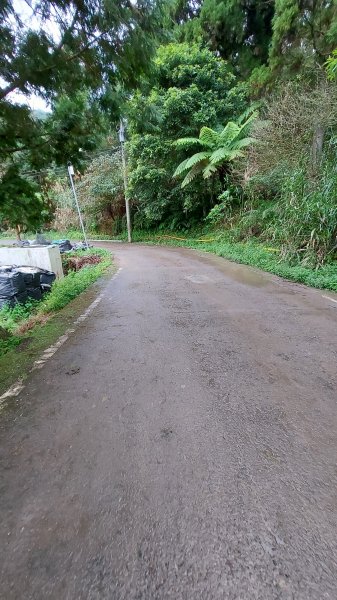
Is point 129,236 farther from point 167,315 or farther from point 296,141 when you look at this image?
point 167,315

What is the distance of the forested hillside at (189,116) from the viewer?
3.27 meters

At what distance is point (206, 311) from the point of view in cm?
504

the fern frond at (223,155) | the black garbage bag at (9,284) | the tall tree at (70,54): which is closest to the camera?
the tall tree at (70,54)

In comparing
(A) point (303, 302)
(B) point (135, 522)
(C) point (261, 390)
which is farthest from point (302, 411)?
(A) point (303, 302)

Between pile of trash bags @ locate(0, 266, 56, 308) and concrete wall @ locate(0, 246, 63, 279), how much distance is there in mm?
491

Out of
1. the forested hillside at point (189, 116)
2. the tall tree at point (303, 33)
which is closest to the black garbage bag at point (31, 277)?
the forested hillside at point (189, 116)

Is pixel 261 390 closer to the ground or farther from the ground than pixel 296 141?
closer to the ground

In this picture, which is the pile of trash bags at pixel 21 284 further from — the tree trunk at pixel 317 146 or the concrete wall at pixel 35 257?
the tree trunk at pixel 317 146

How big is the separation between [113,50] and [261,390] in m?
3.90

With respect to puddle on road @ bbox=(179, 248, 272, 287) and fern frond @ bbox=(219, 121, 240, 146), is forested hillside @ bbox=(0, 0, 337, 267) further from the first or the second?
puddle on road @ bbox=(179, 248, 272, 287)

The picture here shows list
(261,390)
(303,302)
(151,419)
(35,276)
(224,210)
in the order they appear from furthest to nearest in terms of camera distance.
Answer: (224,210) < (35,276) < (303,302) < (261,390) < (151,419)

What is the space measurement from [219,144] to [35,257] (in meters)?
9.08

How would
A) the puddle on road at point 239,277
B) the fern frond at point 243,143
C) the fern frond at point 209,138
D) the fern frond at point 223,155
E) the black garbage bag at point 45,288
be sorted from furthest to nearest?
the fern frond at point 209,138
the fern frond at point 223,155
the fern frond at point 243,143
the black garbage bag at point 45,288
the puddle on road at point 239,277

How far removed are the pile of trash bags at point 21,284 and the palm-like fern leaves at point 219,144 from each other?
8.17 m
